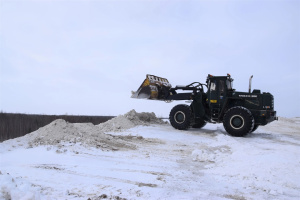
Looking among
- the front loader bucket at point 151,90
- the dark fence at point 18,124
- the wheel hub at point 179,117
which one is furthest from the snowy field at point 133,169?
the front loader bucket at point 151,90

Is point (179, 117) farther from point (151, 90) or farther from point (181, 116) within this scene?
point (151, 90)

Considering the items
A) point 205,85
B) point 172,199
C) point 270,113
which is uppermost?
point 205,85

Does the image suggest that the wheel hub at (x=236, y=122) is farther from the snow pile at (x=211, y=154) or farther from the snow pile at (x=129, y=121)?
the snow pile at (x=129, y=121)

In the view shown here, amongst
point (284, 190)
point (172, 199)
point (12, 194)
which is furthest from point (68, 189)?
point (284, 190)

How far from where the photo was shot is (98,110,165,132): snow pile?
1334 cm

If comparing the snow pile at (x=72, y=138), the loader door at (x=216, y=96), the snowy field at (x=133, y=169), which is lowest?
the snowy field at (x=133, y=169)

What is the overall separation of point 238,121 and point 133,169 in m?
6.73

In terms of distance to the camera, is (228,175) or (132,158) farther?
(132,158)

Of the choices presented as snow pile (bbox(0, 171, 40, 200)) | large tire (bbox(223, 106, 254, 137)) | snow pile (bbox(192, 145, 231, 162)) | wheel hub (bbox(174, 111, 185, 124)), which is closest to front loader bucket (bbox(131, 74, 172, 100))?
wheel hub (bbox(174, 111, 185, 124))

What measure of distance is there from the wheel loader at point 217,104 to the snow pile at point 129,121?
51.6 inches

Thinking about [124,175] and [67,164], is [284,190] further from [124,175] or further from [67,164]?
[67,164]

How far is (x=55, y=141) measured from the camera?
8469 millimetres

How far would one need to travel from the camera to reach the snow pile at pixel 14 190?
149 inches

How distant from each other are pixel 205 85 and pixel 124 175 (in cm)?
844
